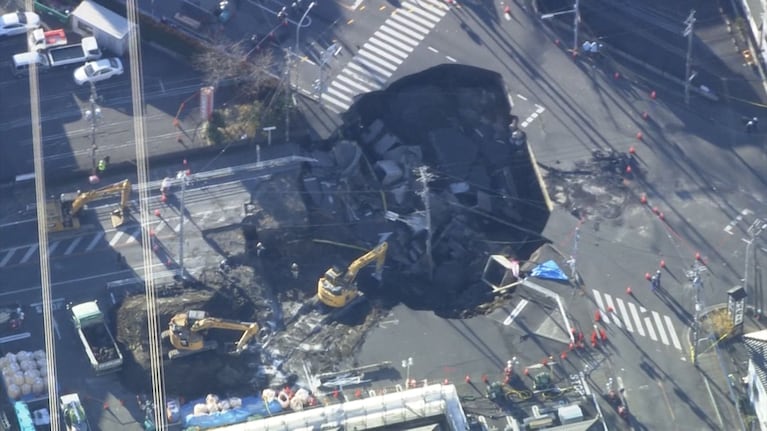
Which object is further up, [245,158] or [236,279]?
[245,158]

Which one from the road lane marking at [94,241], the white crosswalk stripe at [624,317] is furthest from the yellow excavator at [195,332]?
the white crosswalk stripe at [624,317]

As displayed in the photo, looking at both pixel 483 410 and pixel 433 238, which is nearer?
pixel 483 410

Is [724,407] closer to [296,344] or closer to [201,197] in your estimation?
[296,344]

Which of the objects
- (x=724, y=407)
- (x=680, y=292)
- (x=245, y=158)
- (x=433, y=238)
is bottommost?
(x=724, y=407)

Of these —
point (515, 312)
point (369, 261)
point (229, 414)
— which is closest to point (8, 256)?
point (229, 414)

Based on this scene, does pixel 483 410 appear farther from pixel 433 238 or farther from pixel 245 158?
pixel 245 158

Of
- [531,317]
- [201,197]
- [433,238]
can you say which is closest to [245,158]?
[201,197]

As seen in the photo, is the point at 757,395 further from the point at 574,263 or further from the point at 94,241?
the point at 94,241
